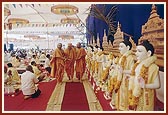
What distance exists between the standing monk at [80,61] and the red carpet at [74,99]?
0.29ft

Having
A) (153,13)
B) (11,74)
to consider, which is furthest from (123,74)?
(11,74)

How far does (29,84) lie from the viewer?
7.83 feet

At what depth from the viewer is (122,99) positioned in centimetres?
233

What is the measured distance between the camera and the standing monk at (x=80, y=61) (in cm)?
241

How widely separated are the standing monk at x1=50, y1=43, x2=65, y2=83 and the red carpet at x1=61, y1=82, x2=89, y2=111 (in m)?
0.11

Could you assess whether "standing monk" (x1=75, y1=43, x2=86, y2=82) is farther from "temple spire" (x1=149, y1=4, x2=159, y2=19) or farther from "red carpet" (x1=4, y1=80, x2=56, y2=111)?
"temple spire" (x1=149, y1=4, x2=159, y2=19)

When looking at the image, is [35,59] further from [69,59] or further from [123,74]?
[123,74]

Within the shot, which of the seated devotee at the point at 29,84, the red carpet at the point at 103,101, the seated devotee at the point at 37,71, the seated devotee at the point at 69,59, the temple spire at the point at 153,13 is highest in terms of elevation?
the temple spire at the point at 153,13

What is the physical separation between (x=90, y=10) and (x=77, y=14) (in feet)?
0.32

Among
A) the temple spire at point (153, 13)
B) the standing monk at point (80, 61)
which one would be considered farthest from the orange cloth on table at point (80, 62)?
the temple spire at point (153, 13)

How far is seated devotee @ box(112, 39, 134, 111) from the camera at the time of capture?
2.28 meters

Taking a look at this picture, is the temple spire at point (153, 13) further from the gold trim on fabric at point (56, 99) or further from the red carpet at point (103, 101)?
the gold trim on fabric at point (56, 99)

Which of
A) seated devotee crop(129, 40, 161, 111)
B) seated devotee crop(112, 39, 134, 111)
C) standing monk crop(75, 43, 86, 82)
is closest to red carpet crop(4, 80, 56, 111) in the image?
standing monk crop(75, 43, 86, 82)

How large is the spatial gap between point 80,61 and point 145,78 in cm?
51
